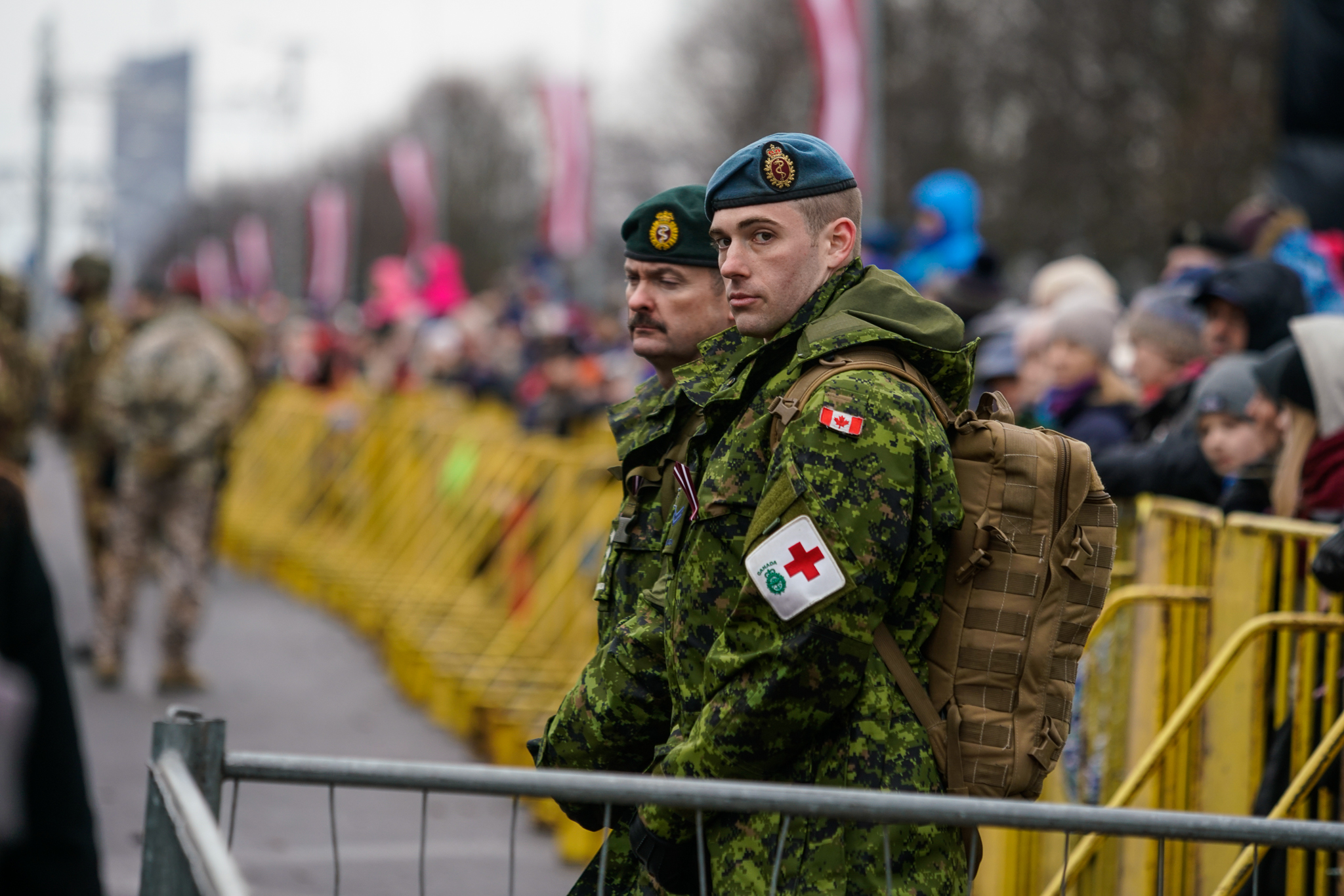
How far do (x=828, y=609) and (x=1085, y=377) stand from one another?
3778 mm

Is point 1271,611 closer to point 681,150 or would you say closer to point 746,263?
point 746,263

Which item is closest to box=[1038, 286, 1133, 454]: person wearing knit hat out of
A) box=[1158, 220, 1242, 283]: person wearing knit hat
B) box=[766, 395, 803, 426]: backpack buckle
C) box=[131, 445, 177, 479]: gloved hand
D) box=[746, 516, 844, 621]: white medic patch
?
box=[1158, 220, 1242, 283]: person wearing knit hat

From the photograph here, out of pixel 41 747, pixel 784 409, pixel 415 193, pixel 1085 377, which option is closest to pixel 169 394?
pixel 1085 377

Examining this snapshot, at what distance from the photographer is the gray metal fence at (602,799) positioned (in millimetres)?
2400

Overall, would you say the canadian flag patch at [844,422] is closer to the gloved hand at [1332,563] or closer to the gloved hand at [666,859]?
the gloved hand at [666,859]

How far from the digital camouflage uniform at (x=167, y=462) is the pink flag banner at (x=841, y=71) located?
3.97 m

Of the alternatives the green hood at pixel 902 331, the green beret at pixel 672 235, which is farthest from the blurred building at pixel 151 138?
the green hood at pixel 902 331

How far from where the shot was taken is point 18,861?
264cm

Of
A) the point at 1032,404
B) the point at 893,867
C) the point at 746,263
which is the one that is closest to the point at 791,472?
the point at 746,263

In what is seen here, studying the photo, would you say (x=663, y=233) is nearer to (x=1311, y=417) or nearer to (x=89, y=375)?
(x=1311, y=417)

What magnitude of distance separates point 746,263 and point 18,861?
1603mm

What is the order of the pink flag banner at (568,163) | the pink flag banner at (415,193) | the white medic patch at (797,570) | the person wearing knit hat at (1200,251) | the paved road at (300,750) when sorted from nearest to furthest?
1. the white medic patch at (797,570)
2. the paved road at (300,750)
3. the person wearing knit hat at (1200,251)
4. the pink flag banner at (568,163)
5. the pink flag banner at (415,193)

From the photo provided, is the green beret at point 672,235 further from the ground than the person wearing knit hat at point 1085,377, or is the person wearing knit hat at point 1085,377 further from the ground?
the green beret at point 672,235

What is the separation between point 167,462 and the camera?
9.41m
